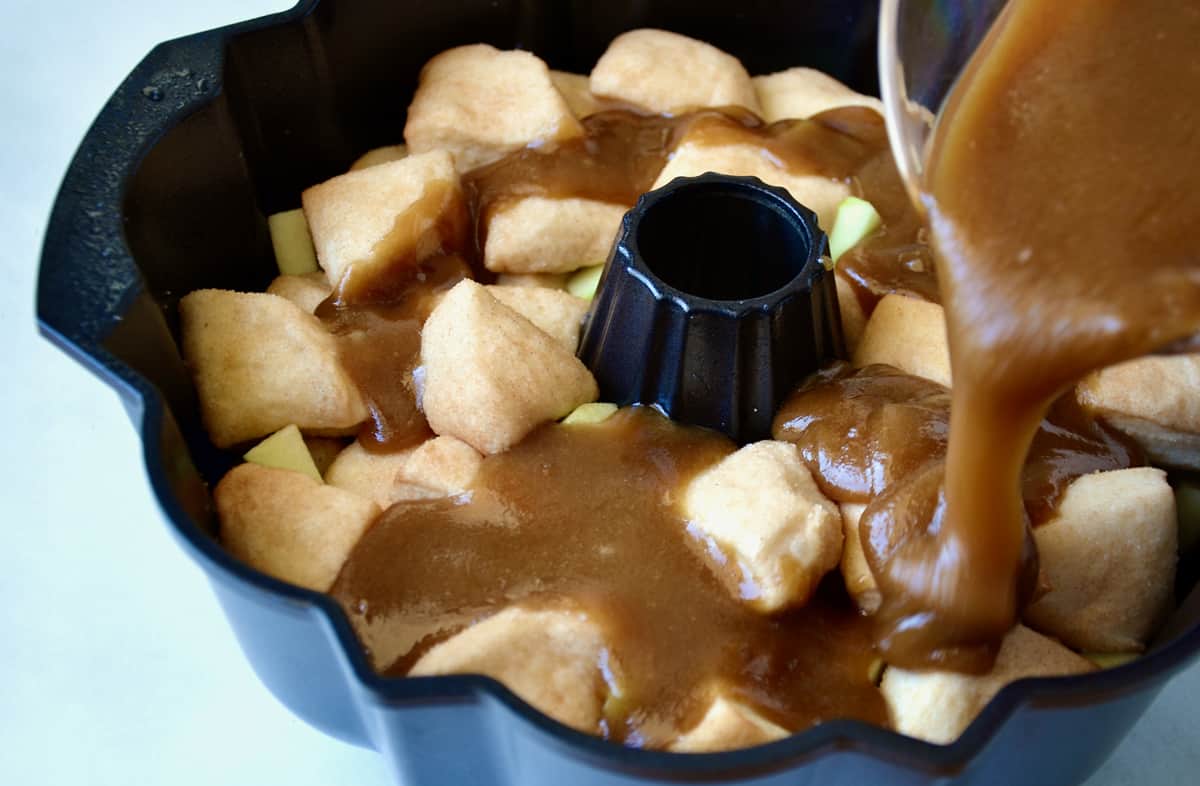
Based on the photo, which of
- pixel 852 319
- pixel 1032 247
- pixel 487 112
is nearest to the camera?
pixel 1032 247

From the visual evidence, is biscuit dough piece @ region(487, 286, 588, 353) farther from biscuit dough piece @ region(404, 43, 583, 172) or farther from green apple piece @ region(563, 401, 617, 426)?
biscuit dough piece @ region(404, 43, 583, 172)

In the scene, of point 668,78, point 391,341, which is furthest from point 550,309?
point 668,78

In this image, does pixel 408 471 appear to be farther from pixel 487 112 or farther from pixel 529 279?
pixel 487 112

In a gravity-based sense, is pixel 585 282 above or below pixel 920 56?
below

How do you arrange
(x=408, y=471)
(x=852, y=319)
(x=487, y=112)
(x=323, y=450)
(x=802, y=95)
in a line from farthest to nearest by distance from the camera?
(x=802, y=95) < (x=487, y=112) < (x=852, y=319) < (x=323, y=450) < (x=408, y=471)

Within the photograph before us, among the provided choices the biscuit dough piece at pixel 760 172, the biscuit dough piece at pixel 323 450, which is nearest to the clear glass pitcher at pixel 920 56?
the biscuit dough piece at pixel 760 172

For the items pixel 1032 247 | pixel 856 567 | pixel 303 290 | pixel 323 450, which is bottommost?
pixel 856 567

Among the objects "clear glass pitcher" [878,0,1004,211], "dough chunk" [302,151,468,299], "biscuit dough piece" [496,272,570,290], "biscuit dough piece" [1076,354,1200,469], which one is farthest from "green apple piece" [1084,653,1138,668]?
"dough chunk" [302,151,468,299]
